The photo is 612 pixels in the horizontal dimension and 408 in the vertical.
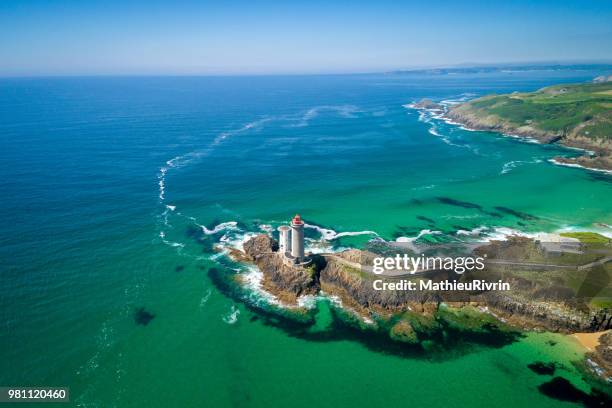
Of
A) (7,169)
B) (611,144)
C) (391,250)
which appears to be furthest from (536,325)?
(7,169)

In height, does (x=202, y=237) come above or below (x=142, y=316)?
above

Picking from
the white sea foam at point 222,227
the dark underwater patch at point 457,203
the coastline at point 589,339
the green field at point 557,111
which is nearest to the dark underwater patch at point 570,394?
the coastline at point 589,339

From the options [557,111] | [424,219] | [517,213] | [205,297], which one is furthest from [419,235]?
[557,111]

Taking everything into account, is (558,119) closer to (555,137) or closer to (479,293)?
(555,137)

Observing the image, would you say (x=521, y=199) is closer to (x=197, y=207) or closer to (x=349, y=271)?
(x=349, y=271)

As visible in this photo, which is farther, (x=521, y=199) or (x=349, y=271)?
(x=521, y=199)

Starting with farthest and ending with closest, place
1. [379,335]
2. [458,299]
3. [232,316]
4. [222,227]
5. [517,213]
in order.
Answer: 1. [517,213]
2. [222,227]
3. [458,299]
4. [232,316]
5. [379,335]

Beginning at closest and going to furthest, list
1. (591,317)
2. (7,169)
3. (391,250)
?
(591,317) → (391,250) → (7,169)

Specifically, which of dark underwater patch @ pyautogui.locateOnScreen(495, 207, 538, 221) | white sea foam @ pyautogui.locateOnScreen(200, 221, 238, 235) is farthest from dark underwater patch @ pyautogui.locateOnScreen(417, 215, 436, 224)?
white sea foam @ pyautogui.locateOnScreen(200, 221, 238, 235)
